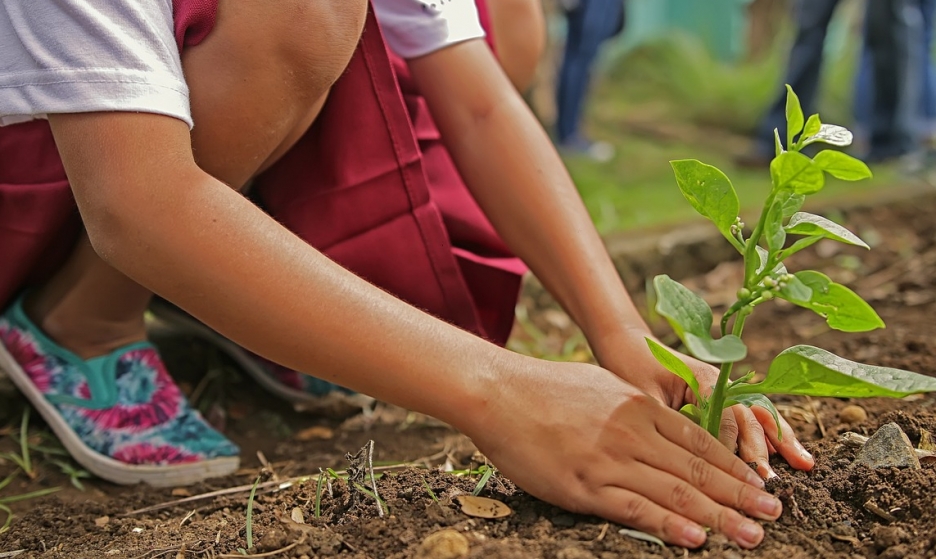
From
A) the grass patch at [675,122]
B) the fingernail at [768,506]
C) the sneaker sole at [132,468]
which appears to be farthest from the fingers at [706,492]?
the grass patch at [675,122]

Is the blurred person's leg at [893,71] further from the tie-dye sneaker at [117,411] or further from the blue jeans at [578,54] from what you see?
the tie-dye sneaker at [117,411]

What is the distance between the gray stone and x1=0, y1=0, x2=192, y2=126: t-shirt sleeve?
93 cm

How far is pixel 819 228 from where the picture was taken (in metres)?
0.97

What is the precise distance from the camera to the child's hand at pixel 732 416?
1142 mm

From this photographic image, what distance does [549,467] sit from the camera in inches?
39.9

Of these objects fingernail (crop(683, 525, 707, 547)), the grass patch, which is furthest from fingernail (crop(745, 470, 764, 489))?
the grass patch

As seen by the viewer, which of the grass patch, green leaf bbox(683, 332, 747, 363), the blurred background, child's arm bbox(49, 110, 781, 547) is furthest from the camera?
the blurred background

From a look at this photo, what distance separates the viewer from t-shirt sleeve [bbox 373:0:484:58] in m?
1.51

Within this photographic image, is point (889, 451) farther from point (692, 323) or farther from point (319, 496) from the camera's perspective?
point (319, 496)

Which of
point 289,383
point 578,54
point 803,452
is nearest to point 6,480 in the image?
point 289,383

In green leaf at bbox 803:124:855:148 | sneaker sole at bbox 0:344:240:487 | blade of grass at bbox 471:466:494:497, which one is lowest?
sneaker sole at bbox 0:344:240:487

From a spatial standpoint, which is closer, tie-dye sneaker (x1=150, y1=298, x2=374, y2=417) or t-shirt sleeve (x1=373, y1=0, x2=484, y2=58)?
t-shirt sleeve (x1=373, y1=0, x2=484, y2=58)

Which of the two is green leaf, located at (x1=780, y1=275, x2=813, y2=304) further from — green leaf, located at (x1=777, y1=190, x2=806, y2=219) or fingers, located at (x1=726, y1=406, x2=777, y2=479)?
fingers, located at (x1=726, y1=406, x2=777, y2=479)

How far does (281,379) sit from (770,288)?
108 centimetres
